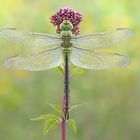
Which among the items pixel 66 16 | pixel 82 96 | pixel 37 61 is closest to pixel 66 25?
pixel 66 16

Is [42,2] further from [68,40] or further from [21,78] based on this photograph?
[68,40]

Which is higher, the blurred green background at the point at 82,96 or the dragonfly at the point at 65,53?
the dragonfly at the point at 65,53

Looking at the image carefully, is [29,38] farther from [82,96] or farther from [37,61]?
[82,96]

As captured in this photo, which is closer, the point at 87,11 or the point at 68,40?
the point at 68,40

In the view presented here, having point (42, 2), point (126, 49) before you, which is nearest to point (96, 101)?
point (126, 49)

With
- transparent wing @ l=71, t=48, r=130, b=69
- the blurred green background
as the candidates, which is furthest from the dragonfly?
the blurred green background

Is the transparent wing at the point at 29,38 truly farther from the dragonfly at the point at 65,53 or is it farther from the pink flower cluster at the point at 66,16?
the pink flower cluster at the point at 66,16

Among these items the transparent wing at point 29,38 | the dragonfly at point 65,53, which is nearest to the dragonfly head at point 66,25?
the dragonfly at point 65,53
